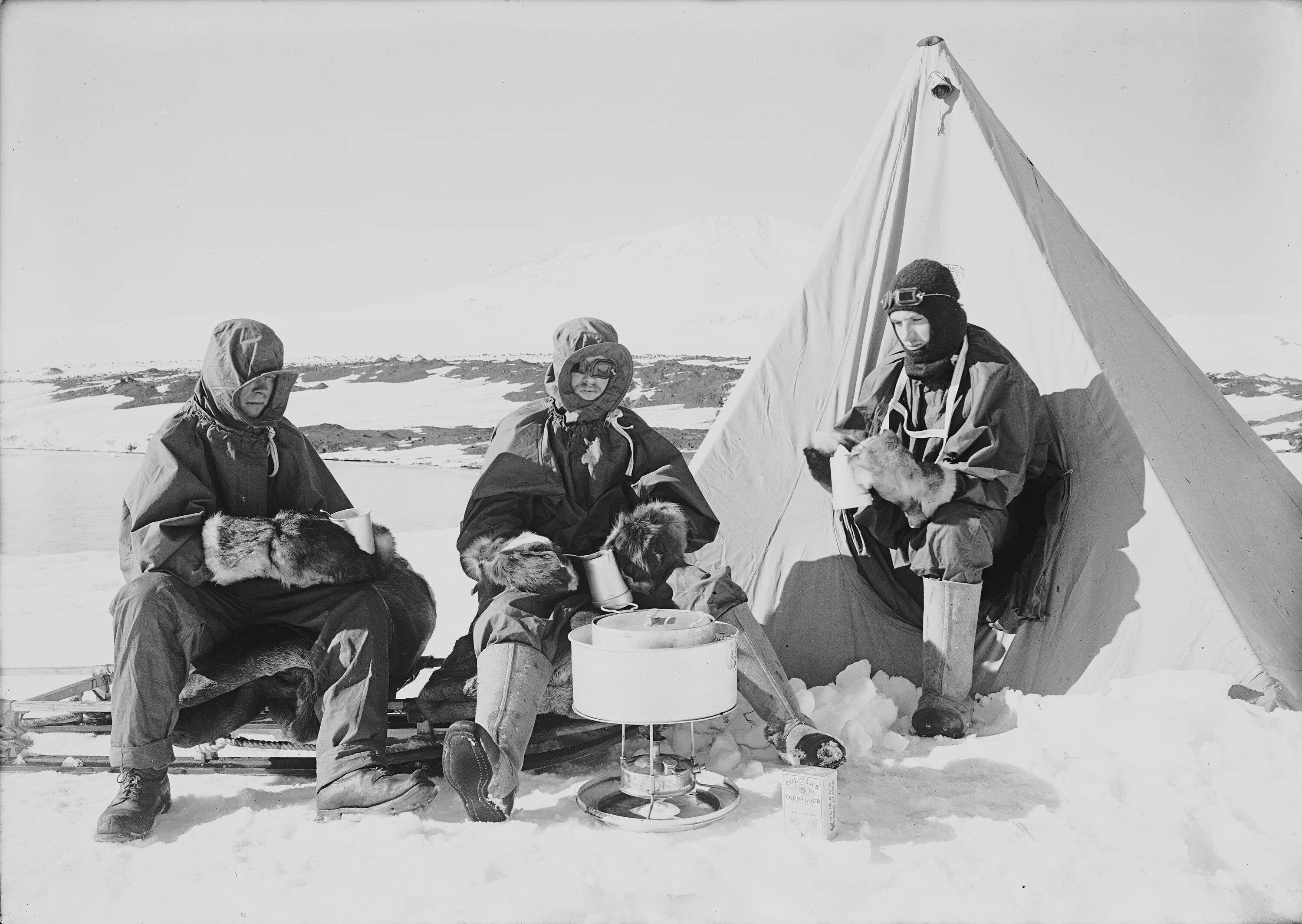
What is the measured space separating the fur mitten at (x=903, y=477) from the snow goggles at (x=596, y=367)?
0.88m

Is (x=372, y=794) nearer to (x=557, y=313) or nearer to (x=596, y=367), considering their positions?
(x=596, y=367)

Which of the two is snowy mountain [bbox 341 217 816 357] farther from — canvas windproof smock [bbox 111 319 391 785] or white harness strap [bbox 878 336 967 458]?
canvas windproof smock [bbox 111 319 391 785]

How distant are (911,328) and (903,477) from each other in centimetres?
55

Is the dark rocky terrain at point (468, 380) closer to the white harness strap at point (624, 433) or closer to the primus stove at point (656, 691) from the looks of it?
the white harness strap at point (624, 433)

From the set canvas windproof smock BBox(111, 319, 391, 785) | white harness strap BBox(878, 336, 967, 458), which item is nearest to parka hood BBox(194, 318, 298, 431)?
canvas windproof smock BBox(111, 319, 391, 785)

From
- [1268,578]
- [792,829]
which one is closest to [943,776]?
[792,829]

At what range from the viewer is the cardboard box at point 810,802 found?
99.1 inches

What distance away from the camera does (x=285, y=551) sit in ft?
9.35

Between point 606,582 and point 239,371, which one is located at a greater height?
point 239,371

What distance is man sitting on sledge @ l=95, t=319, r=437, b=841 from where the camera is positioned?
2.72 m

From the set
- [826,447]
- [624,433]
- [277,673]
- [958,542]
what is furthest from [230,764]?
[958,542]

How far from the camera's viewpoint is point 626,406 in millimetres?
3625

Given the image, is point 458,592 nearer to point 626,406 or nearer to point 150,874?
point 626,406

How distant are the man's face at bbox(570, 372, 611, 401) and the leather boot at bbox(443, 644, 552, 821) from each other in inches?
33.4
